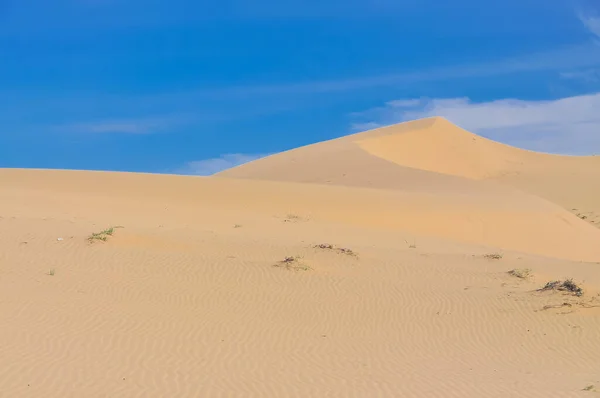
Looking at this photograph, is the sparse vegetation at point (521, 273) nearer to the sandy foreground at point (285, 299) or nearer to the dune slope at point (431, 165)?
the sandy foreground at point (285, 299)

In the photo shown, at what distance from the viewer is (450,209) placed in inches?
1166

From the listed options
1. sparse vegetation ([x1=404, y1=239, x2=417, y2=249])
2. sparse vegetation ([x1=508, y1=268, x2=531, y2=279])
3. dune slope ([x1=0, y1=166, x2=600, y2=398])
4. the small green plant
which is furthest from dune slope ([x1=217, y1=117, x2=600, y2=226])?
the small green plant

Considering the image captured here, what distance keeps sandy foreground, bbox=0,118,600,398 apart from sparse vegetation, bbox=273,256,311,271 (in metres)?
0.08

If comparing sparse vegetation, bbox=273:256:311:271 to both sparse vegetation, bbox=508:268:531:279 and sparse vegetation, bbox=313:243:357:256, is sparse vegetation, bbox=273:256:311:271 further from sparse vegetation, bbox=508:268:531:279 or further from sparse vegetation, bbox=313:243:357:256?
sparse vegetation, bbox=508:268:531:279

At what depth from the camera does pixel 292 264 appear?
15852 mm

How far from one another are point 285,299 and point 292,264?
99.2 inches

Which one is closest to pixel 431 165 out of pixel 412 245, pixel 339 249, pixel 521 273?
pixel 412 245

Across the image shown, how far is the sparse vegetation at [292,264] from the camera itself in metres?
15.7

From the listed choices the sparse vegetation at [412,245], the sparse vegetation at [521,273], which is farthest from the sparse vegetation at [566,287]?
the sparse vegetation at [412,245]

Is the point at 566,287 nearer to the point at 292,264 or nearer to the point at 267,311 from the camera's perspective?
the point at 292,264

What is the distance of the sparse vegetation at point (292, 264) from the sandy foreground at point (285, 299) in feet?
0.27

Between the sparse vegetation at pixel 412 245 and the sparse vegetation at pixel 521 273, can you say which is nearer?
the sparse vegetation at pixel 521 273

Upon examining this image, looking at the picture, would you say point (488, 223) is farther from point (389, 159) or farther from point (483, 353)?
point (389, 159)

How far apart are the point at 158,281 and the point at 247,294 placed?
188 cm
